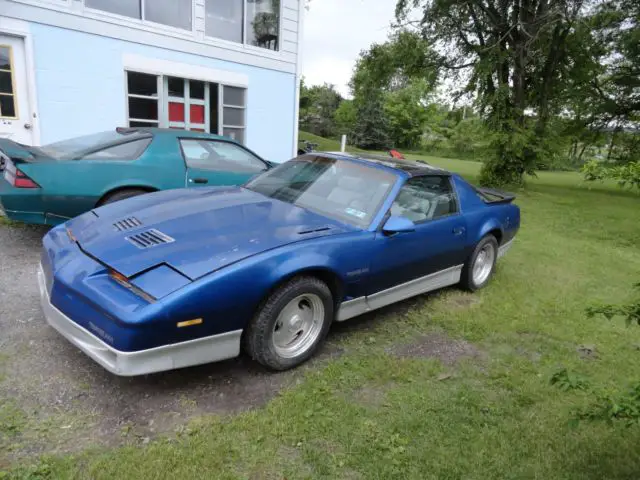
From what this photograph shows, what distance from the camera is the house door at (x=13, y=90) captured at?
7742 millimetres

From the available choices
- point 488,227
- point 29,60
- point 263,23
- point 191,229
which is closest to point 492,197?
point 488,227

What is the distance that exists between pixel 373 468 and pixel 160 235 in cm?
187

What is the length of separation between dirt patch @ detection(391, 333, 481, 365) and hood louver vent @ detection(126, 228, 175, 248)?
1887mm

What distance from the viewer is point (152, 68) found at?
9.35m

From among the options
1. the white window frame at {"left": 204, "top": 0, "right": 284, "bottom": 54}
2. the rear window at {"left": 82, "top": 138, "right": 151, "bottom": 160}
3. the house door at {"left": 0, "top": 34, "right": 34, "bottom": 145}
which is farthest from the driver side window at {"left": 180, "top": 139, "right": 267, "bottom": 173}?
the white window frame at {"left": 204, "top": 0, "right": 284, "bottom": 54}

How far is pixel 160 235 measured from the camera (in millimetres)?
2973

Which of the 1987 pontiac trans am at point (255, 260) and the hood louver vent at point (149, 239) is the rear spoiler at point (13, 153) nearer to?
the 1987 pontiac trans am at point (255, 260)

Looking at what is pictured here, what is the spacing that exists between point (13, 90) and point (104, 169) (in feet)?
15.0

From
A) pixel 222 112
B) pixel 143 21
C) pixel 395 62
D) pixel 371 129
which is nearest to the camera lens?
pixel 143 21

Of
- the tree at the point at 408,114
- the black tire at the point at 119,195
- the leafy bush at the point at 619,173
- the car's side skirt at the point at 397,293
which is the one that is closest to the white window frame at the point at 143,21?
the black tire at the point at 119,195

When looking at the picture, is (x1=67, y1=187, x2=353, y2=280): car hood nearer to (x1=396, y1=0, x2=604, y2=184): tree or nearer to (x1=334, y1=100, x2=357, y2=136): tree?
(x1=396, y1=0, x2=604, y2=184): tree

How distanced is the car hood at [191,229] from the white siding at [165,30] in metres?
6.25

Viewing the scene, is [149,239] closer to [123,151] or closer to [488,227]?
[123,151]

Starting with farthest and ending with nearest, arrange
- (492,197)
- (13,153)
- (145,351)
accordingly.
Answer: (492,197), (13,153), (145,351)
